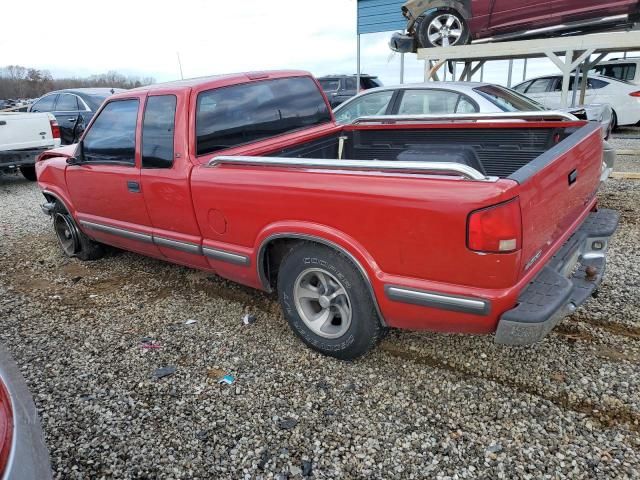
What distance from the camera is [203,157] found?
10.7ft

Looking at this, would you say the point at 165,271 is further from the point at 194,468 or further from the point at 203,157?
the point at 194,468

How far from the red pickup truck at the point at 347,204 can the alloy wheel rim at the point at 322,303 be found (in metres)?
0.01

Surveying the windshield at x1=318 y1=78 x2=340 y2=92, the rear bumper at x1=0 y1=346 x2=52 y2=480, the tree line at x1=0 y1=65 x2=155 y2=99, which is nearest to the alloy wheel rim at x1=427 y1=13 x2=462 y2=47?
the windshield at x1=318 y1=78 x2=340 y2=92

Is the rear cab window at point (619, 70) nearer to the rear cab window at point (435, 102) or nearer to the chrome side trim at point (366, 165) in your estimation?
the rear cab window at point (435, 102)

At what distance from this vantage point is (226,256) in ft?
10.5

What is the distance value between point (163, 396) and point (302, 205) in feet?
4.55

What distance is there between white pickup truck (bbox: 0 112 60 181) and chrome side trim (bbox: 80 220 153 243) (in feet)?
16.6

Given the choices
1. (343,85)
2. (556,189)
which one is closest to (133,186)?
(556,189)

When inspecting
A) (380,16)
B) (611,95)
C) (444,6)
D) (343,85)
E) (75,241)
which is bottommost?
(75,241)

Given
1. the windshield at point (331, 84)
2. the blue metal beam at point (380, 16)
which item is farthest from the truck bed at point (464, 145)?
the blue metal beam at point (380, 16)

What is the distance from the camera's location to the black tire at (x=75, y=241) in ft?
15.7

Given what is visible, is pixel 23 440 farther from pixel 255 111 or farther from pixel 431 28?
pixel 431 28

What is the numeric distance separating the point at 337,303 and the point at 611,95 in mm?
12399

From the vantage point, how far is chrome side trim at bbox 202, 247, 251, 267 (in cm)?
310
